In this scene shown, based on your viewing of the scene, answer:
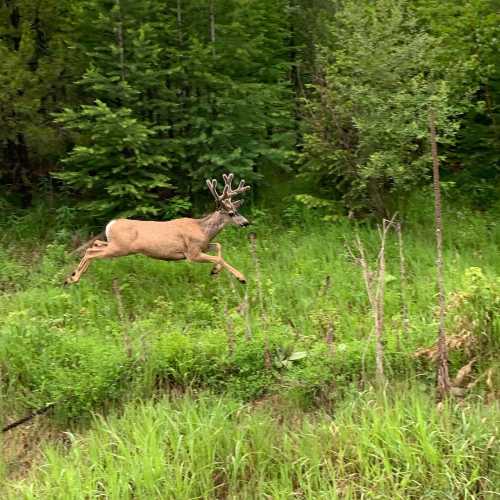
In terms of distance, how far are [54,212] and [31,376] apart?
19.4ft

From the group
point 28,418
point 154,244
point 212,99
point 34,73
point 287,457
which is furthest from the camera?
point 212,99

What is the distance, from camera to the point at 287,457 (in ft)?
15.2

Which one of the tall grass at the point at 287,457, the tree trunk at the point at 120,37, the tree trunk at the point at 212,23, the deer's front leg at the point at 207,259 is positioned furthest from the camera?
the tree trunk at the point at 212,23

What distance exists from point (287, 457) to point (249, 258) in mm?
4601

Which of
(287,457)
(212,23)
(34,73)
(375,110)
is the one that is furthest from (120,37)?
(287,457)

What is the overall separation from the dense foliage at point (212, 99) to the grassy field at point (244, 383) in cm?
182

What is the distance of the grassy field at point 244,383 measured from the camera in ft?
14.5

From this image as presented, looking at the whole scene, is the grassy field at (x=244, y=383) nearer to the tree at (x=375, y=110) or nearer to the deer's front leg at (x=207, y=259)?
the deer's front leg at (x=207, y=259)

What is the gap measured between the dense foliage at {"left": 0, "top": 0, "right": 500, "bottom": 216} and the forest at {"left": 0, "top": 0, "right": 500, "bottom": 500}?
5cm

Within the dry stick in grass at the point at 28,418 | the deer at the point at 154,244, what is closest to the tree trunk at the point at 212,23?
the deer at the point at 154,244

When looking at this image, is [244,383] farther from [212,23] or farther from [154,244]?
[212,23]

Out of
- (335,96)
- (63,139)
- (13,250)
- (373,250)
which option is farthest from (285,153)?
(13,250)

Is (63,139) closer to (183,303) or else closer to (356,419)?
(183,303)

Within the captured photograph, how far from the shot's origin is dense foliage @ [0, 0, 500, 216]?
31.7 ft
